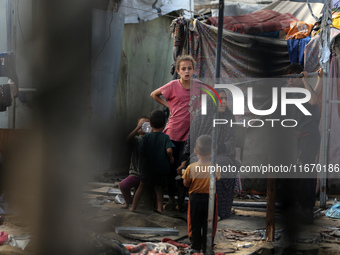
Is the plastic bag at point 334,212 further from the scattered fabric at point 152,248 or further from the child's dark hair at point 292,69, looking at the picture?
the scattered fabric at point 152,248

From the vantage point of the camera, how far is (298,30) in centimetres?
→ 546

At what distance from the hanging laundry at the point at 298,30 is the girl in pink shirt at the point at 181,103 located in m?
2.22

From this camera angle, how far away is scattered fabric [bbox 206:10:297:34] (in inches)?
228

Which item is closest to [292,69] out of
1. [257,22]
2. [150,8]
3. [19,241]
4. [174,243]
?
[174,243]

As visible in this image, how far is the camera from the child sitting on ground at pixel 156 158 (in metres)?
3.64

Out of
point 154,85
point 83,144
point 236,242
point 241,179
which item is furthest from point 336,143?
point 83,144

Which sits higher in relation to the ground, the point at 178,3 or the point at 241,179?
the point at 178,3

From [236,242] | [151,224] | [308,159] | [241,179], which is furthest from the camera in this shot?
[241,179]

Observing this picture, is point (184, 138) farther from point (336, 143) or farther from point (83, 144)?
point (83, 144)

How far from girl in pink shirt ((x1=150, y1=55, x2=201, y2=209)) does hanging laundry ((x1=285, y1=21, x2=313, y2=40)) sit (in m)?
2.22

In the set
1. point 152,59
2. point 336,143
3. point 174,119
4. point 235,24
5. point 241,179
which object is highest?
point 235,24

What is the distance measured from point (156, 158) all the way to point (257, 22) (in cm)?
315

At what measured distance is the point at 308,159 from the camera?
349 centimetres

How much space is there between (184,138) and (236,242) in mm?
1101
